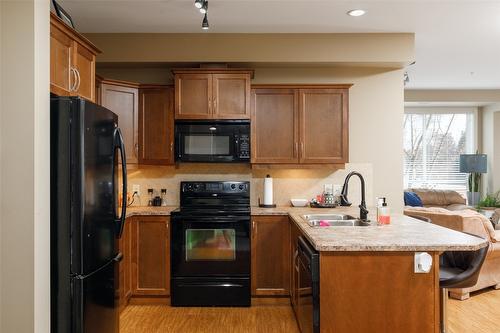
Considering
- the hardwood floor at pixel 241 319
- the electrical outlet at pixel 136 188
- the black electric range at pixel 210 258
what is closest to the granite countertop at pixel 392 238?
the black electric range at pixel 210 258

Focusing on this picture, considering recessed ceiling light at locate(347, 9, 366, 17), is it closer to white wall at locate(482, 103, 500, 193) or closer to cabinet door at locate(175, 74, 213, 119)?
cabinet door at locate(175, 74, 213, 119)

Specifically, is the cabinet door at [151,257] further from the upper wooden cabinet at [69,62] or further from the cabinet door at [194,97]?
the upper wooden cabinet at [69,62]

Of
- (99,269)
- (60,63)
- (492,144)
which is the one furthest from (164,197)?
(492,144)

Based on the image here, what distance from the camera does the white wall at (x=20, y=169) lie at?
206 cm

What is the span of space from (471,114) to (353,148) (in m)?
5.07

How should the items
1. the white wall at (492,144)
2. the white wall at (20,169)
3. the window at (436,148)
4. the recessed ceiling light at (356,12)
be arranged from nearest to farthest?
the white wall at (20,169)
the recessed ceiling light at (356,12)
the white wall at (492,144)
the window at (436,148)

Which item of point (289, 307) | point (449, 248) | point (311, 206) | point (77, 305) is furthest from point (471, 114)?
point (77, 305)

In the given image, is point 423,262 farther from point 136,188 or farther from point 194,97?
point 136,188

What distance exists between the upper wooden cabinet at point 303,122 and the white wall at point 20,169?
2290 millimetres

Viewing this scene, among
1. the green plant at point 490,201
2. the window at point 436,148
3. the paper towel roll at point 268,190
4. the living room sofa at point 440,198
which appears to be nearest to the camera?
the paper towel roll at point 268,190

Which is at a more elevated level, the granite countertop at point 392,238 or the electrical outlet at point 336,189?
the electrical outlet at point 336,189

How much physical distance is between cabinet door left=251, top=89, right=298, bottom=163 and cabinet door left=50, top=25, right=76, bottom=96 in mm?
1872

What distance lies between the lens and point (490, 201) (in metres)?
7.43

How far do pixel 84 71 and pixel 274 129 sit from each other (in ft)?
6.18
